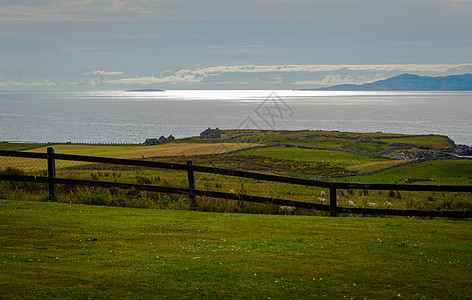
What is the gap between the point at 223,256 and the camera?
8.44 meters

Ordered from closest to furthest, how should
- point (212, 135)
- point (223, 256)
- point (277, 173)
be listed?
point (223, 256) → point (277, 173) → point (212, 135)

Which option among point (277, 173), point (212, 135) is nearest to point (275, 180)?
point (277, 173)

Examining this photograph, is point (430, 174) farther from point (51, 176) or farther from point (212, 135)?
point (212, 135)

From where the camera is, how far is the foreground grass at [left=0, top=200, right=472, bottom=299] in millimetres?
6785

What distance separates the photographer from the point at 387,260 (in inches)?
331

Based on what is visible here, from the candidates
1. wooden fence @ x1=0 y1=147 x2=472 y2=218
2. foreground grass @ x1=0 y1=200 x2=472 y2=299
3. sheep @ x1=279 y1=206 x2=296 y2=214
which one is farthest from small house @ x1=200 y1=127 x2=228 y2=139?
foreground grass @ x1=0 y1=200 x2=472 y2=299

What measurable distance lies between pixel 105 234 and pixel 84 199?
4.94m

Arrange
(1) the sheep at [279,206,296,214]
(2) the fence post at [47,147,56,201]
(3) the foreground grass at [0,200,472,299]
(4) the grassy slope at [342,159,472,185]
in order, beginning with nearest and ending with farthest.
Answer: (3) the foreground grass at [0,200,472,299] → (1) the sheep at [279,206,296,214] → (2) the fence post at [47,147,56,201] → (4) the grassy slope at [342,159,472,185]

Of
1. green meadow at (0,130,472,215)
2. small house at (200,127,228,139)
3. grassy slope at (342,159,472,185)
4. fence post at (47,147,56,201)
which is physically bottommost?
grassy slope at (342,159,472,185)

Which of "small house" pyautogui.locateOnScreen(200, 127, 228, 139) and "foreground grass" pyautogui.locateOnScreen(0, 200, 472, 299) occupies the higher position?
"small house" pyautogui.locateOnScreen(200, 127, 228, 139)

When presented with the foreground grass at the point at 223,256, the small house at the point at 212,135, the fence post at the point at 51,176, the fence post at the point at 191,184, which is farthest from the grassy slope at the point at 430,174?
the small house at the point at 212,135

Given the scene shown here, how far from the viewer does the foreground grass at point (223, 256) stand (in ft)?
22.3

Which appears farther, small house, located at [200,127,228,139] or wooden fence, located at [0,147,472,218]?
small house, located at [200,127,228,139]

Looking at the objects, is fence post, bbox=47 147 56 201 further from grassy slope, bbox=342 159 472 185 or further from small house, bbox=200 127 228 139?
small house, bbox=200 127 228 139
